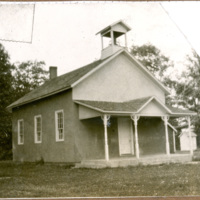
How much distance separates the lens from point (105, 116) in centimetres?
1518

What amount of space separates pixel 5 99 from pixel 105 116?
7488mm

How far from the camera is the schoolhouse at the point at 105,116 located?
16.2 meters

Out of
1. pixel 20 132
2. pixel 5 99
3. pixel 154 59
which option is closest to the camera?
pixel 5 99

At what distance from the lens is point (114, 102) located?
1741 cm

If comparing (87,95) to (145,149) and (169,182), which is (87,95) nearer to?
(145,149)

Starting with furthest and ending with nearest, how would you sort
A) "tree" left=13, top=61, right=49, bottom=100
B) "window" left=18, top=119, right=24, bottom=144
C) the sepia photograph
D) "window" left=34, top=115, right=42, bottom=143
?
1. "tree" left=13, top=61, right=49, bottom=100
2. "window" left=18, top=119, right=24, bottom=144
3. "window" left=34, top=115, right=42, bottom=143
4. the sepia photograph

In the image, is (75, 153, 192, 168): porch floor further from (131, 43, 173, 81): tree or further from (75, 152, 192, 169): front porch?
(131, 43, 173, 81): tree

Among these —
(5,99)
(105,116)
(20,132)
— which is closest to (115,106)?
(105,116)

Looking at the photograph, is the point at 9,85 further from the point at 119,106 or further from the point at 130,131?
the point at 130,131

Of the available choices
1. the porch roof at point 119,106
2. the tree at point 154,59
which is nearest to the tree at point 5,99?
the porch roof at point 119,106

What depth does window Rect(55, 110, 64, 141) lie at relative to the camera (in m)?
17.6

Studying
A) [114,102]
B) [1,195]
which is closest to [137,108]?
[114,102]

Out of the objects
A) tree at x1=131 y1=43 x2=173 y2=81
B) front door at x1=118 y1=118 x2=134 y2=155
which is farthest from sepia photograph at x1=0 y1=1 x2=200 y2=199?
tree at x1=131 y1=43 x2=173 y2=81

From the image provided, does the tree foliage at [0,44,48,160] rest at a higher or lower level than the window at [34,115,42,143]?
higher
